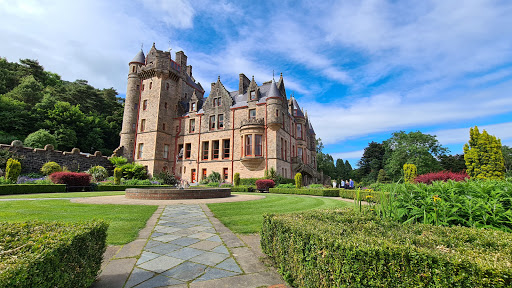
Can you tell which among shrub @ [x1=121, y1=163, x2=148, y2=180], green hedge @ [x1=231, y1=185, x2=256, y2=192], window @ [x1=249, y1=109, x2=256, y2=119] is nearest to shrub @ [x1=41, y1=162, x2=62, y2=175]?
shrub @ [x1=121, y1=163, x2=148, y2=180]

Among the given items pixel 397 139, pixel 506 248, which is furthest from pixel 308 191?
pixel 397 139

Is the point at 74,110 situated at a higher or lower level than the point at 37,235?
higher

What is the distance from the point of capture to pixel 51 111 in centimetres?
3412

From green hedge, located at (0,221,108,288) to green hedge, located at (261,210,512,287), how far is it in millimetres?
2514

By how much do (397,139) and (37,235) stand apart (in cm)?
5554

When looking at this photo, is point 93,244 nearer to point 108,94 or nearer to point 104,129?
point 104,129

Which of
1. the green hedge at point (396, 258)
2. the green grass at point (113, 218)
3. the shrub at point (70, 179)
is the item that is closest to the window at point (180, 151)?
the shrub at point (70, 179)

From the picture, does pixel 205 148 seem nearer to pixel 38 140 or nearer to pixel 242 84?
pixel 242 84

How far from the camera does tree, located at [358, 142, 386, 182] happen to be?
61.3m

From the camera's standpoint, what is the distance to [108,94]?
51.0 meters

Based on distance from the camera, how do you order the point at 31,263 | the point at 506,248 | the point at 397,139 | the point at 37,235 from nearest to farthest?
the point at 31,263 → the point at 506,248 → the point at 37,235 → the point at 397,139

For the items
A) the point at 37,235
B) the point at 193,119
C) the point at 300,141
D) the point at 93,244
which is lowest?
the point at 93,244

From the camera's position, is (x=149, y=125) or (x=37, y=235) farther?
(x=149, y=125)

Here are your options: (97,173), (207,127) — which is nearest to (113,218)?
(97,173)
